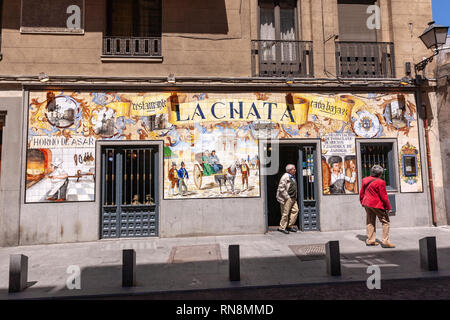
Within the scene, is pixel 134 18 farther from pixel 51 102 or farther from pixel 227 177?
pixel 227 177

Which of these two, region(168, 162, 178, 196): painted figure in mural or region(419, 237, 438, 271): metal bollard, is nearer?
region(419, 237, 438, 271): metal bollard

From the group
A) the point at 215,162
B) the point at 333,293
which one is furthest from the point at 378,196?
the point at 215,162

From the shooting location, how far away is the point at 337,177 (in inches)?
340

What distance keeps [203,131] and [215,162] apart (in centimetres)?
94

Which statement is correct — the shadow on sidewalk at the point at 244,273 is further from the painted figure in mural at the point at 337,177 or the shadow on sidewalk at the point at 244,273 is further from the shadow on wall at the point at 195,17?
the shadow on wall at the point at 195,17

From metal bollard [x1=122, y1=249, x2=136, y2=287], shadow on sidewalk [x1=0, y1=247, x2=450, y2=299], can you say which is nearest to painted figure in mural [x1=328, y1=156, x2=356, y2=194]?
shadow on sidewalk [x1=0, y1=247, x2=450, y2=299]

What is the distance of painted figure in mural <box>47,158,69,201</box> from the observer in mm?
7824

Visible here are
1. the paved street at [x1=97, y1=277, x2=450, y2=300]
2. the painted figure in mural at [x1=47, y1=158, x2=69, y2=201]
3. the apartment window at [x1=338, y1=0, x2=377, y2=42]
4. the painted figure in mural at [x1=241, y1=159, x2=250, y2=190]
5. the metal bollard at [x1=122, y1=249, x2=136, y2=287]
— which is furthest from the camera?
the apartment window at [x1=338, y1=0, x2=377, y2=42]

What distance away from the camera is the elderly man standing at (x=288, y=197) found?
27.1 ft

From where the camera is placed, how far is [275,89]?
8773 millimetres

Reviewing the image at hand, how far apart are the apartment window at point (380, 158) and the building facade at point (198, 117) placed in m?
0.04

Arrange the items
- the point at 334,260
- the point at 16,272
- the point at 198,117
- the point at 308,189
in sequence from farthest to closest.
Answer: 1. the point at 308,189
2. the point at 198,117
3. the point at 334,260
4. the point at 16,272

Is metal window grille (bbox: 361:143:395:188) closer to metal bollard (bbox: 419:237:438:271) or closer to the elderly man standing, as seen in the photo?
the elderly man standing

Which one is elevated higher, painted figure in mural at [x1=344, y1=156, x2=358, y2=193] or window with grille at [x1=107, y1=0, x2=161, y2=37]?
window with grille at [x1=107, y1=0, x2=161, y2=37]
